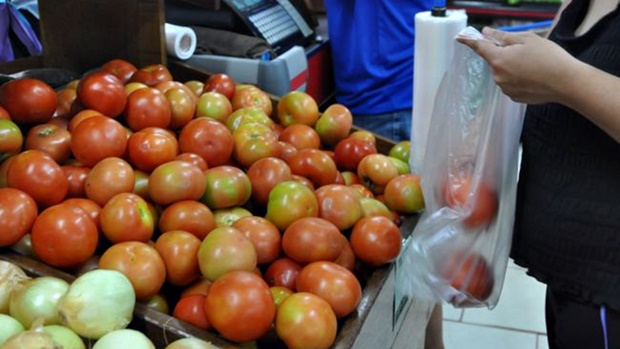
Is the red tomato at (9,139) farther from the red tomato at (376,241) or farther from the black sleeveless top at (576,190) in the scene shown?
the black sleeveless top at (576,190)

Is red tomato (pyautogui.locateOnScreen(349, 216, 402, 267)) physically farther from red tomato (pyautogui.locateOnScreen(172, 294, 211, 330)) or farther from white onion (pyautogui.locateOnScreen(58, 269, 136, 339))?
white onion (pyautogui.locateOnScreen(58, 269, 136, 339))

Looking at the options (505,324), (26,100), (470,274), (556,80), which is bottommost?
(505,324)

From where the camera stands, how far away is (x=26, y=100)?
157cm

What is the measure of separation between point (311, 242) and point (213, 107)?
0.64 metres

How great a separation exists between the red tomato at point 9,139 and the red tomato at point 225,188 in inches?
15.6

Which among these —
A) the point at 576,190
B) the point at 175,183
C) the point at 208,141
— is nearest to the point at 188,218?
the point at 175,183

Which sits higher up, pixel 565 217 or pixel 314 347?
pixel 565 217

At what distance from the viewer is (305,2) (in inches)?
112

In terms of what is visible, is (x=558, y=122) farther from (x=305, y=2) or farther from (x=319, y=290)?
(x=305, y=2)

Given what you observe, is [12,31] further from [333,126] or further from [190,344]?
[190,344]

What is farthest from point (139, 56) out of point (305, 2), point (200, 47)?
point (305, 2)

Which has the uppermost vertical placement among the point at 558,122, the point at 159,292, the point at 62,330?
the point at 558,122

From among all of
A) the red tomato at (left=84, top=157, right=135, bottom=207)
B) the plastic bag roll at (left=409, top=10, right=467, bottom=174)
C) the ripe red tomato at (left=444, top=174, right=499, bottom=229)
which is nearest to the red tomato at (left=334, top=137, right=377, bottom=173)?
the plastic bag roll at (left=409, top=10, right=467, bottom=174)

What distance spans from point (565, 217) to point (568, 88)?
27 centimetres
